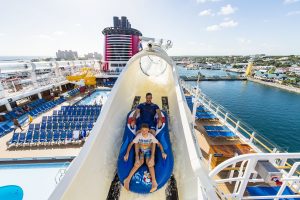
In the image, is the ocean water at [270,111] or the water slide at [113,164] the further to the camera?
the ocean water at [270,111]

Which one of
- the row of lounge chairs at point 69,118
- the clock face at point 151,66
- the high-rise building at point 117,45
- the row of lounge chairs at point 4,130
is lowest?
the row of lounge chairs at point 4,130

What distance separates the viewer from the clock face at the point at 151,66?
6.89m

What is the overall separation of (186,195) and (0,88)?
46.1 ft

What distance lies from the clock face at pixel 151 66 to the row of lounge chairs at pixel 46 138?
4.51 metres

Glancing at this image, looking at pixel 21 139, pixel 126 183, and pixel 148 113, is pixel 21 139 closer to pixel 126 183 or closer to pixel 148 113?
pixel 148 113

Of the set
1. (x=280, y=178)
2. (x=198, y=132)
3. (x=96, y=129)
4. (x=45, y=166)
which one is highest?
(x=96, y=129)

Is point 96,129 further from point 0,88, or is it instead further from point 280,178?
point 0,88

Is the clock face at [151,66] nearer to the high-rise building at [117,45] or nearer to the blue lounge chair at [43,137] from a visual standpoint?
the blue lounge chair at [43,137]

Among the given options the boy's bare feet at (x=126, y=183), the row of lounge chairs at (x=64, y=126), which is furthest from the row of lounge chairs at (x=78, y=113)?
the boy's bare feet at (x=126, y=183)

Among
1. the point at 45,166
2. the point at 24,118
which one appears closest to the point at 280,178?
the point at 45,166

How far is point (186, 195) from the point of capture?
2.30 m

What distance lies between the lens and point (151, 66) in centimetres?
752

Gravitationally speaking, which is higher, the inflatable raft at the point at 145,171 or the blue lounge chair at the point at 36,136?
the inflatable raft at the point at 145,171

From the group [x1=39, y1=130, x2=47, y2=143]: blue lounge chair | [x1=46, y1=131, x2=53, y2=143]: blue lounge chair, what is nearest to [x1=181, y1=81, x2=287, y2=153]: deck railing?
[x1=46, y1=131, x2=53, y2=143]: blue lounge chair
